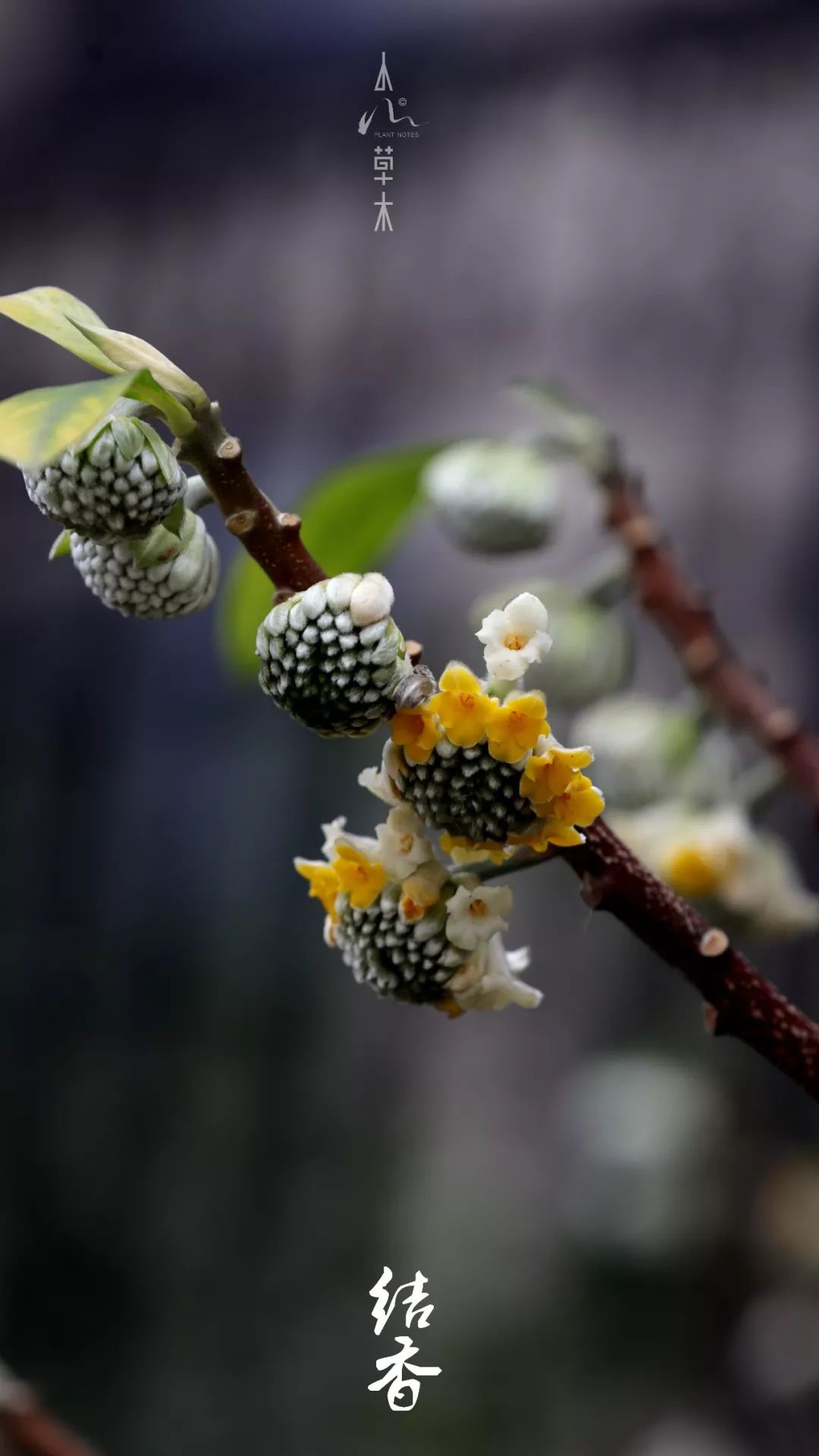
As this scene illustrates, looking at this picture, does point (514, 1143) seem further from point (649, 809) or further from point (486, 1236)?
point (649, 809)

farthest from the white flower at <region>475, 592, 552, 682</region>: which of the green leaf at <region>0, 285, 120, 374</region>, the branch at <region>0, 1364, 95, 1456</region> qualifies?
the branch at <region>0, 1364, 95, 1456</region>

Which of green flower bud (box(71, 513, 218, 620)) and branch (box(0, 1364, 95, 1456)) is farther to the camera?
branch (box(0, 1364, 95, 1456))

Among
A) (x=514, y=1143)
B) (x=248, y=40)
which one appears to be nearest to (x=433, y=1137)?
(x=514, y=1143)

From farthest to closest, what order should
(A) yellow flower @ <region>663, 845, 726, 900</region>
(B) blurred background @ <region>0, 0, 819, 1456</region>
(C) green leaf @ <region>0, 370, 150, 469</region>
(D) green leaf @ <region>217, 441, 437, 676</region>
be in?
(B) blurred background @ <region>0, 0, 819, 1456</region> → (D) green leaf @ <region>217, 441, 437, 676</region> → (A) yellow flower @ <region>663, 845, 726, 900</region> → (C) green leaf @ <region>0, 370, 150, 469</region>

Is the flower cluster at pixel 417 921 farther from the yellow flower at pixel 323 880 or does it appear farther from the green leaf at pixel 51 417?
the green leaf at pixel 51 417

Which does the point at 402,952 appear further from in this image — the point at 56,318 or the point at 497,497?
the point at 497,497

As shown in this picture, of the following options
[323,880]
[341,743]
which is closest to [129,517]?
[323,880]

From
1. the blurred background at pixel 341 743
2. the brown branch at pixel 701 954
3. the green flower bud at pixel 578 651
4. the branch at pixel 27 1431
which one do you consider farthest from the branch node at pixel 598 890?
the blurred background at pixel 341 743

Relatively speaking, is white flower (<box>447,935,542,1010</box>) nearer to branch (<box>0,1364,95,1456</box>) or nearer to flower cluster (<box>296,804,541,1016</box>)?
flower cluster (<box>296,804,541,1016</box>)

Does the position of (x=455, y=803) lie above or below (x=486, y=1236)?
above
